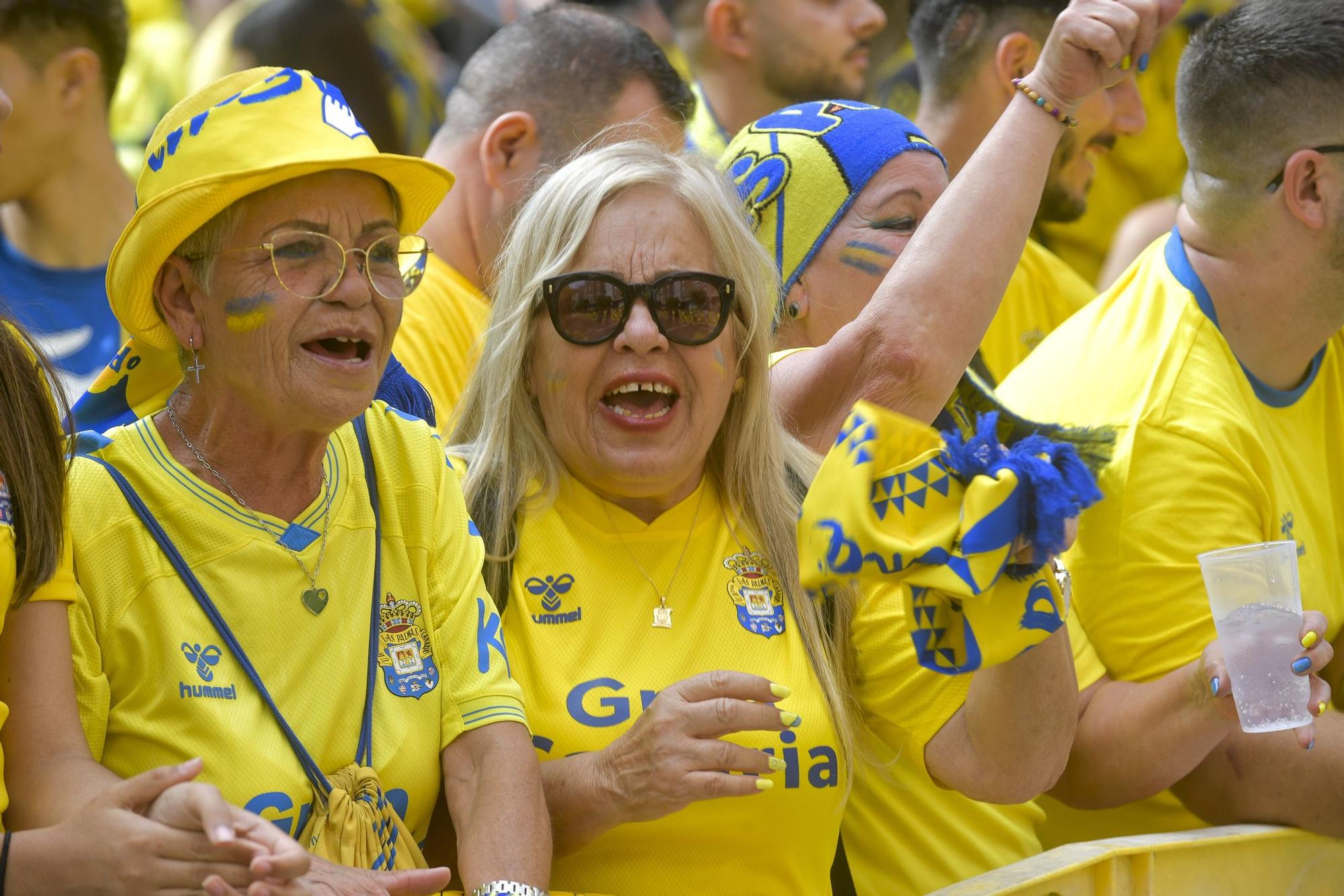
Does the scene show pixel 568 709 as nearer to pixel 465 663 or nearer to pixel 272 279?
pixel 465 663

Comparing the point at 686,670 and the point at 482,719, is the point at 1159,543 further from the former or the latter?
the point at 482,719

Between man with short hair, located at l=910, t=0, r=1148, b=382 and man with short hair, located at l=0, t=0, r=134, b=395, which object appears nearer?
man with short hair, located at l=0, t=0, r=134, b=395

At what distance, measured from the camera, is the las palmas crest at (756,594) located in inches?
108

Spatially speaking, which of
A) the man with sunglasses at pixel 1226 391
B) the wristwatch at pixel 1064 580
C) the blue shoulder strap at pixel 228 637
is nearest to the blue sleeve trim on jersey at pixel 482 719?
the blue shoulder strap at pixel 228 637

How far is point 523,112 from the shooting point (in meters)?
4.55

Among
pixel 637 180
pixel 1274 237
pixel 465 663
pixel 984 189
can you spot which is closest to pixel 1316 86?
pixel 1274 237

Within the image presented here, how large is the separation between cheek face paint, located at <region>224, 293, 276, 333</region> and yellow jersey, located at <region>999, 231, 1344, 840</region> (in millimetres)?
1728

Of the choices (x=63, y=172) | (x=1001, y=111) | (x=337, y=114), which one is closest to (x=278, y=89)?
(x=337, y=114)

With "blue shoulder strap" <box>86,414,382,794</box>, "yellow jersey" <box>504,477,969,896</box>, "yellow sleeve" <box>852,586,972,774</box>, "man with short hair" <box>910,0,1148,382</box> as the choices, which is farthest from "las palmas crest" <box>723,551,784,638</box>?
"man with short hair" <box>910,0,1148,382</box>

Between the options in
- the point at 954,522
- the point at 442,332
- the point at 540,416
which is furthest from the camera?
the point at 442,332

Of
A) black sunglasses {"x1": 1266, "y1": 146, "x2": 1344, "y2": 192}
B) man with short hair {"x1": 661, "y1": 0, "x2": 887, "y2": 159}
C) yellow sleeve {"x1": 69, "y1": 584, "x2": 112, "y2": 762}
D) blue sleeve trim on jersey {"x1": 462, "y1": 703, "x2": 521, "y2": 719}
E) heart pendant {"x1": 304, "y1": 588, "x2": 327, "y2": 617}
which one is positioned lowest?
blue sleeve trim on jersey {"x1": 462, "y1": 703, "x2": 521, "y2": 719}

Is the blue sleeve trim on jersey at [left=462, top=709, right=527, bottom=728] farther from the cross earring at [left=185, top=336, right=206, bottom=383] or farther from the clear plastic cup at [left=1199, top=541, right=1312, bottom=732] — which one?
the clear plastic cup at [left=1199, top=541, right=1312, bottom=732]

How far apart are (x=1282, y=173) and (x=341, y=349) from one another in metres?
2.09

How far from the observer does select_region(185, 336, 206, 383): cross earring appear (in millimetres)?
2434
